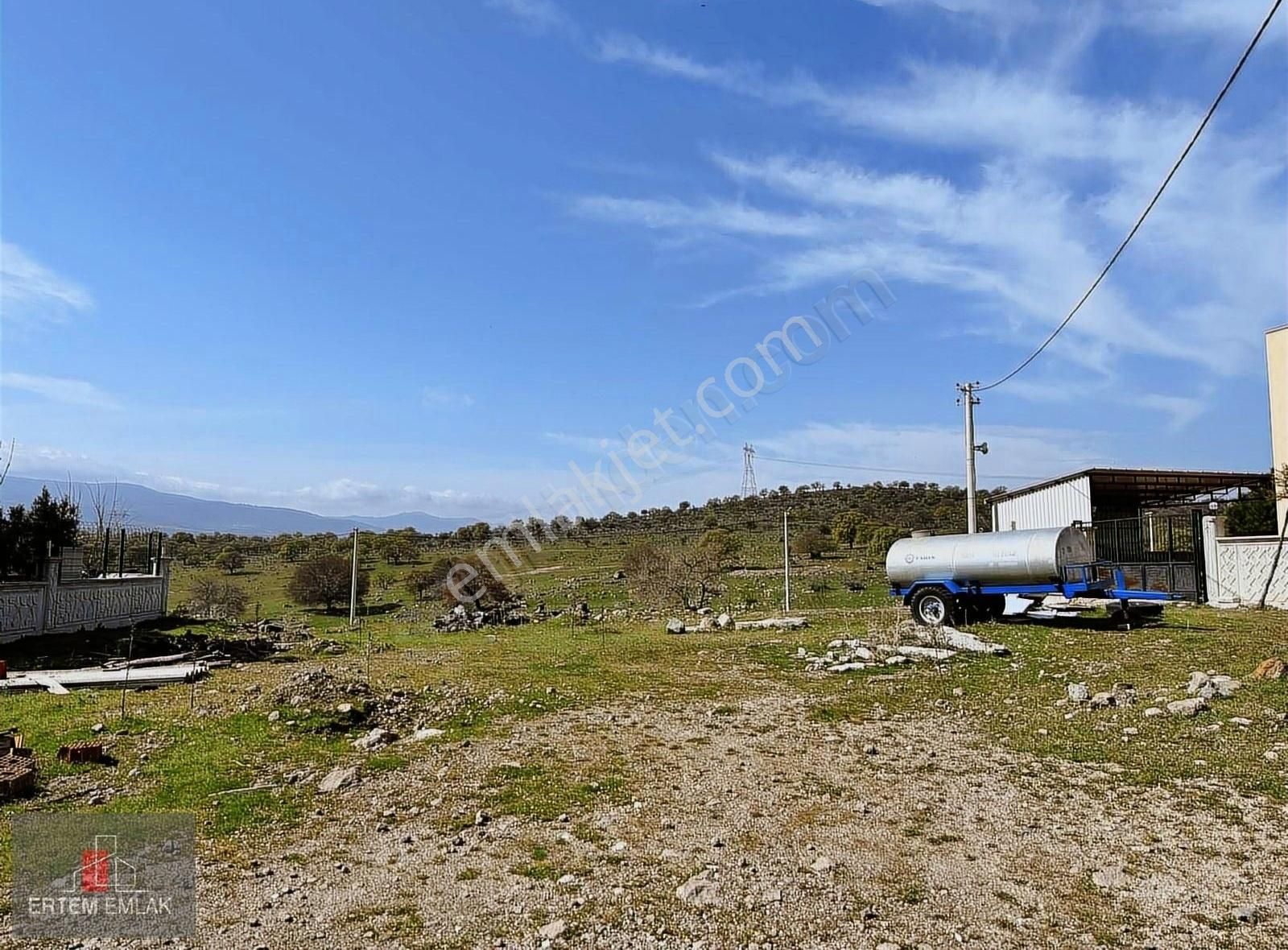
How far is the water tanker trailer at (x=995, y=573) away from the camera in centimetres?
1648

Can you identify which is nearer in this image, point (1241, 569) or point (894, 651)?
point (894, 651)

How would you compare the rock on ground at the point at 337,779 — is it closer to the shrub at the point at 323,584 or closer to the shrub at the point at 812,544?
the shrub at the point at 323,584

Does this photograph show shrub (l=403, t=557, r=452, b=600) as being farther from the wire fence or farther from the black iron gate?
the black iron gate

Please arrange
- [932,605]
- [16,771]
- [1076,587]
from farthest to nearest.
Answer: [932,605]
[1076,587]
[16,771]

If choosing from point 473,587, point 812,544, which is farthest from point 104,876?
point 812,544

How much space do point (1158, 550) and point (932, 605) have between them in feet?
33.2

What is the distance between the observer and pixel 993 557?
17203 mm

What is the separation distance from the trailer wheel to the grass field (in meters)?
0.96

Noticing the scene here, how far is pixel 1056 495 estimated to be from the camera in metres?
27.6

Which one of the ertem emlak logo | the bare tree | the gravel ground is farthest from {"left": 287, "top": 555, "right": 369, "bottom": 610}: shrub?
the ertem emlak logo

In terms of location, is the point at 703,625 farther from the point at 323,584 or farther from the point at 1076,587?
the point at 323,584

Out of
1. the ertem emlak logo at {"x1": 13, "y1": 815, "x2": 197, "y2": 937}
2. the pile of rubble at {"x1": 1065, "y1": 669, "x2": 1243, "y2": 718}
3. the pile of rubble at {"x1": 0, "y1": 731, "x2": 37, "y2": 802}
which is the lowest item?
the ertem emlak logo at {"x1": 13, "y1": 815, "x2": 197, "y2": 937}

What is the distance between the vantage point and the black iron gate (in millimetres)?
22188

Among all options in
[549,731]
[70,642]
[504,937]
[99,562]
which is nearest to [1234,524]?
[549,731]
